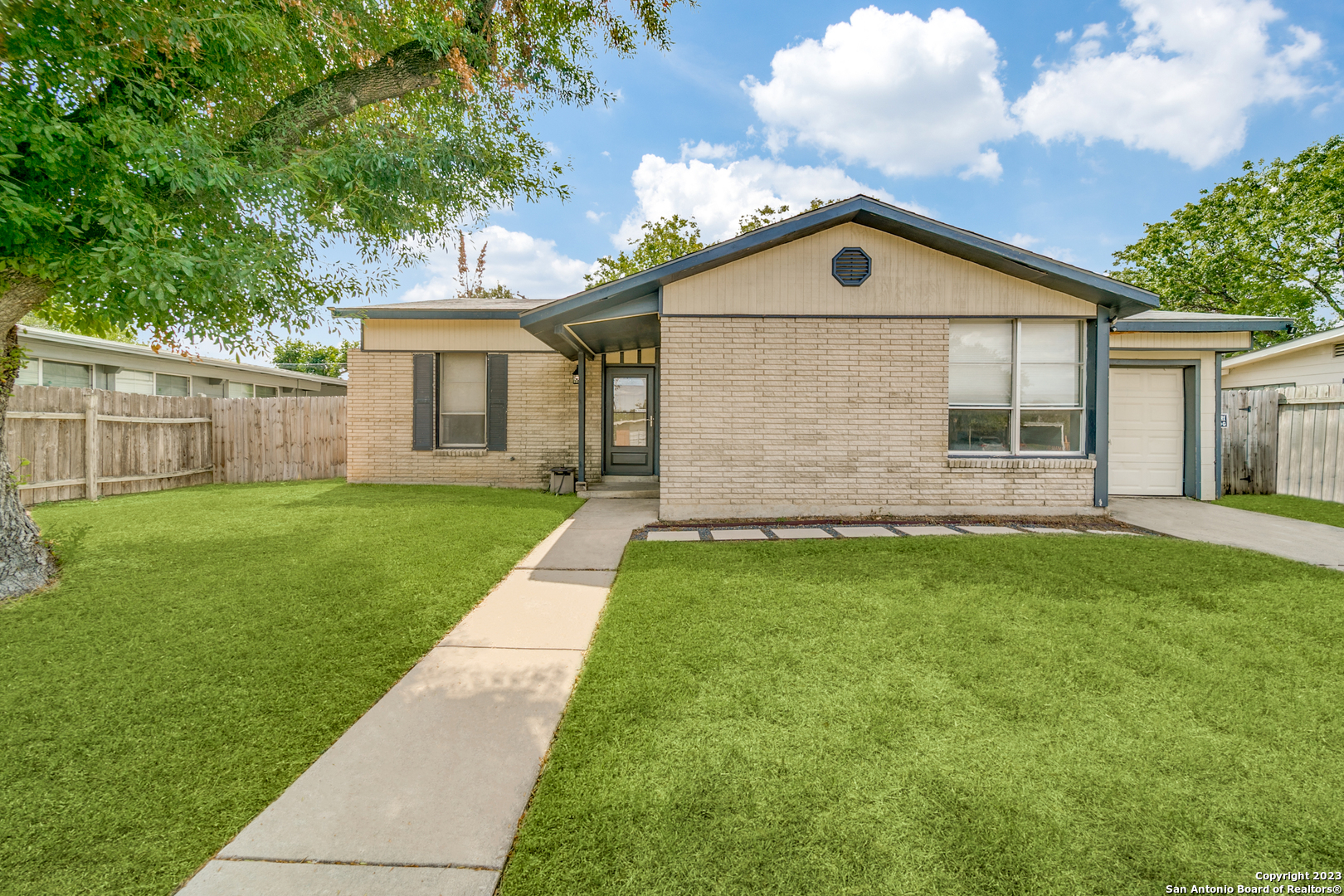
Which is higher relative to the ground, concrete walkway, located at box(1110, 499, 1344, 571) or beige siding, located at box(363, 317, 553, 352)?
beige siding, located at box(363, 317, 553, 352)

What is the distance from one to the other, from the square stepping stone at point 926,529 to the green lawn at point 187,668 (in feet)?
14.4

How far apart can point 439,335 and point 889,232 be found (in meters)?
8.13

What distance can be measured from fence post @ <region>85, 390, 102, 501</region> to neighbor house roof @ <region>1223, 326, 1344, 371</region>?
22161 mm

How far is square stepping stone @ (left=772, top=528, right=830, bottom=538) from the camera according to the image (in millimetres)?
6020

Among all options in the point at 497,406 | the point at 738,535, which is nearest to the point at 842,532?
A: the point at 738,535

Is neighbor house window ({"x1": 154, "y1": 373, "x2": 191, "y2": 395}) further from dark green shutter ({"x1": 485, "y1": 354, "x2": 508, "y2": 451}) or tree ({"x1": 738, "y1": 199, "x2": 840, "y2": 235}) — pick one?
tree ({"x1": 738, "y1": 199, "x2": 840, "y2": 235})

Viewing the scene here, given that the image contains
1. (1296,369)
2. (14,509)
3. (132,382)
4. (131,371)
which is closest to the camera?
(14,509)

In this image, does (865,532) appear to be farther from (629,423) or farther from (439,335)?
(439,335)

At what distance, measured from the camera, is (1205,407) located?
28.6 ft

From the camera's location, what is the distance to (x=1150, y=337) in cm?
855

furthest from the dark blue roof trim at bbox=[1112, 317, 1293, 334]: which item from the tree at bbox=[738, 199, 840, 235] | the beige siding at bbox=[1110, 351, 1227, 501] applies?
the tree at bbox=[738, 199, 840, 235]

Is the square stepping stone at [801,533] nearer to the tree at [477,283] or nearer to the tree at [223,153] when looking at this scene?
the tree at [223,153]

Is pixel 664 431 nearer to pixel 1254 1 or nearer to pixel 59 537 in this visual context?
pixel 59 537

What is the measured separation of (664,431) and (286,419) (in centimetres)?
990
